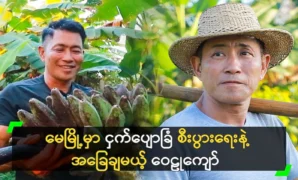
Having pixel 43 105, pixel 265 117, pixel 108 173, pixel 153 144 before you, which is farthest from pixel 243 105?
pixel 43 105

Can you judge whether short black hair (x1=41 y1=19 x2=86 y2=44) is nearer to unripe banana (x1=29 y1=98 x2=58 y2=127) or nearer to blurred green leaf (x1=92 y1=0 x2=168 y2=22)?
blurred green leaf (x1=92 y1=0 x2=168 y2=22)

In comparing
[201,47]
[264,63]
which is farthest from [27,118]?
[264,63]

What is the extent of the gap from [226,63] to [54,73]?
1.63 ft

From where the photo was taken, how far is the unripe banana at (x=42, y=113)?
999 millimetres

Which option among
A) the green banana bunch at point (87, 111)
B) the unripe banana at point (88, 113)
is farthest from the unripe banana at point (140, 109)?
the unripe banana at point (88, 113)

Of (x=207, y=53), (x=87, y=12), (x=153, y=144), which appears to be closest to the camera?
(x=207, y=53)

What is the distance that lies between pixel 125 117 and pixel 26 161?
276mm

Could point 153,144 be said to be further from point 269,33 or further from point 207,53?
point 269,33

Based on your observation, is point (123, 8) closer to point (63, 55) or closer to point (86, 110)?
point (63, 55)

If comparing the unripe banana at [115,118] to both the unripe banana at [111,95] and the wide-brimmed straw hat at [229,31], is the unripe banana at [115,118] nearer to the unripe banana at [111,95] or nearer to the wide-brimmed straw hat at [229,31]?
the unripe banana at [111,95]

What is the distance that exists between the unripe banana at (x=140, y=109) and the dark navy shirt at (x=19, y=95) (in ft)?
0.52

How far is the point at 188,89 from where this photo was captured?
1.11 metres

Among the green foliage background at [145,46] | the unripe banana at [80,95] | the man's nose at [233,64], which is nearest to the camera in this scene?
the man's nose at [233,64]

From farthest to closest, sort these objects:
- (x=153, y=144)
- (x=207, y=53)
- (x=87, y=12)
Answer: (x=87, y=12), (x=153, y=144), (x=207, y=53)
